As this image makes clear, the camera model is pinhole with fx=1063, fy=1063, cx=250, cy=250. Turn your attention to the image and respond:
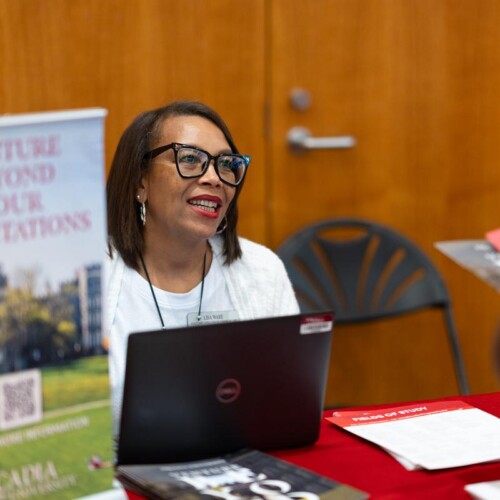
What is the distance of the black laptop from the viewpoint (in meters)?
1.59

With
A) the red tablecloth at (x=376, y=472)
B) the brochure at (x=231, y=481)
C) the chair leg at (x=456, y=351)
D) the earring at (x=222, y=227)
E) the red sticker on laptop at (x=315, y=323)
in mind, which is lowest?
the chair leg at (x=456, y=351)

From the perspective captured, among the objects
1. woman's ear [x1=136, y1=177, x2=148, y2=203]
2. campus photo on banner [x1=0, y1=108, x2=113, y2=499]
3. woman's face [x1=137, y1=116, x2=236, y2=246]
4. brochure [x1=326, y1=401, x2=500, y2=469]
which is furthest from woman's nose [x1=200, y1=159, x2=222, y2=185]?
campus photo on banner [x1=0, y1=108, x2=113, y2=499]

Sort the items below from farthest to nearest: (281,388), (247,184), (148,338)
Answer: (247,184), (281,388), (148,338)

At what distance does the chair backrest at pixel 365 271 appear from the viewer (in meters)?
3.15

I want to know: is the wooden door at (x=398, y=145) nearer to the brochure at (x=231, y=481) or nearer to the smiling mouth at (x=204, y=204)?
the smiling mouth at (x=204, y=204)

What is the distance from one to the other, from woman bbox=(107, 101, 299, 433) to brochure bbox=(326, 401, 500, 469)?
1.36ft

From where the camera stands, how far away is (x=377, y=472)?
5.60ft

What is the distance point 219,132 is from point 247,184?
1.09 meters

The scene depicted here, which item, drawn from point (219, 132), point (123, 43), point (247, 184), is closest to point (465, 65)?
point (247, 184)

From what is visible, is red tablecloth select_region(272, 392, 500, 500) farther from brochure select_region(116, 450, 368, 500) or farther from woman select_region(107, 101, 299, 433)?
woman select_region(107, 101, 299, 433)

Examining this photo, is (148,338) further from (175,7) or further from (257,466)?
(175,7)

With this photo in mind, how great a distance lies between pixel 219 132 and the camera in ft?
7.58

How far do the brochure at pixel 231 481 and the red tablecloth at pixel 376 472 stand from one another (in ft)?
0.16

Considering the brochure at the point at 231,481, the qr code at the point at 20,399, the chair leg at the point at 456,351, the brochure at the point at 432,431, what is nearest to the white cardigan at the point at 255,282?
the brochure at the point at 432,431
